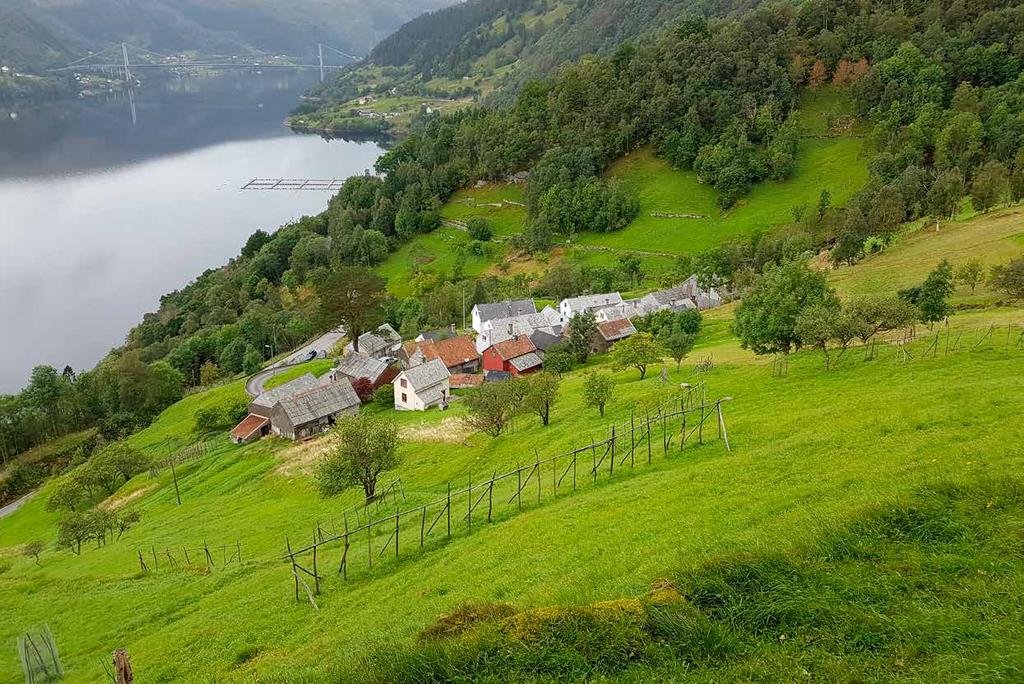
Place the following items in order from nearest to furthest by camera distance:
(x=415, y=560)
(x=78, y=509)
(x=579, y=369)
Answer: (x=415, y=560), (x=78, y=509), (x=579, y=369)

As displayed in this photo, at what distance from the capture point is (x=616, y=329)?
7450 centimetres

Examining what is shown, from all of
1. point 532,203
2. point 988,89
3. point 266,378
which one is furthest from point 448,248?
point 988,89

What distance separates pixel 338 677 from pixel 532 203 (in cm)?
12170

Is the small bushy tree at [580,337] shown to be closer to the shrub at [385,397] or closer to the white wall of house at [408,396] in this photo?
the white wall of house at [408,396]

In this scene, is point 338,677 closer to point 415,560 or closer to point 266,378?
point 415,560

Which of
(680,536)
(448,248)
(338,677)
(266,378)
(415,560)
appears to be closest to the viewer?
(338,677)

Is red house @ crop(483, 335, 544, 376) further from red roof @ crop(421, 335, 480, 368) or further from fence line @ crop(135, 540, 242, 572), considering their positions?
fence line @ crop(135, 540, 242, 572)

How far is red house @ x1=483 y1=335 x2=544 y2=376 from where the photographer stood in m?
73.1

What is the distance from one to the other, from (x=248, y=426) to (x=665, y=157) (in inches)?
3829

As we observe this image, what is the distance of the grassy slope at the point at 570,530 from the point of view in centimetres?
1697

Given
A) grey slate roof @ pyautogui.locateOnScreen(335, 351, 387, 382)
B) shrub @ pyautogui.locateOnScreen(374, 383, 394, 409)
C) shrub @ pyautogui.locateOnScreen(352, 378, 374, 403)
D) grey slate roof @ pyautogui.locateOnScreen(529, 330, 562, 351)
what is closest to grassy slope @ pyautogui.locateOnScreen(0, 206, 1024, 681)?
shrub @ pyautogui.locateOnScreen(374, 383, 394, 409)

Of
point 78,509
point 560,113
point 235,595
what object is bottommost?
point 78,509

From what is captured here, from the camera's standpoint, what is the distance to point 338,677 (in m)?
13.2

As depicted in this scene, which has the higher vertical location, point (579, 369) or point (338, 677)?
point (338, 677)
